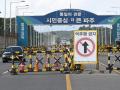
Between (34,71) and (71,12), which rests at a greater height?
(71,12)

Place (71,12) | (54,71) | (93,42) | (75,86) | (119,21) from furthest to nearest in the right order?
(119,21), (71,12), (54,71), (93,42), (75,86)

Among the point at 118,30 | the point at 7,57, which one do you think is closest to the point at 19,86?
the point at 7,57

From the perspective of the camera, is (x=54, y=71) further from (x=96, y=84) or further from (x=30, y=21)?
(x=30, y=21)

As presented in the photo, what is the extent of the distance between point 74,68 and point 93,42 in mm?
1853

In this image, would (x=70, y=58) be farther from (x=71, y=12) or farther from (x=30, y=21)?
(x=30, y=21)

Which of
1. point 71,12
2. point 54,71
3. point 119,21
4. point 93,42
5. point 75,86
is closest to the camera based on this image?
point 75,86

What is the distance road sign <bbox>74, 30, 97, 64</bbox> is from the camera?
26.4 m

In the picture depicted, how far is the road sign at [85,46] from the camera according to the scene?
26.4 m

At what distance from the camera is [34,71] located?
89.6ft

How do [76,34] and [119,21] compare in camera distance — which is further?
[119,21]

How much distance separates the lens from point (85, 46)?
86.6 ft

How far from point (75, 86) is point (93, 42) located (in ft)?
25.3

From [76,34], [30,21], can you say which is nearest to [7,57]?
[76,34]

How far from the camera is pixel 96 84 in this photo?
19906 millimetres
